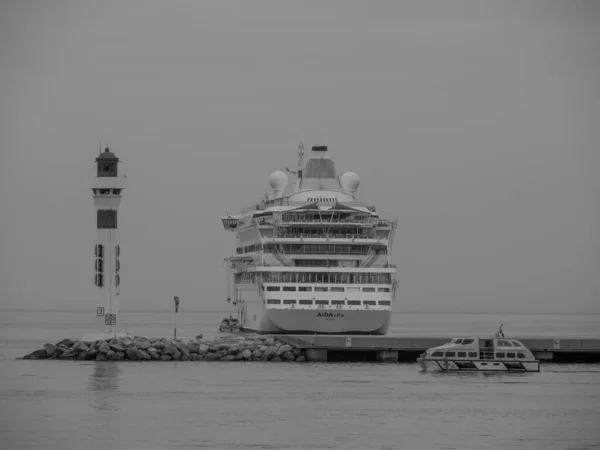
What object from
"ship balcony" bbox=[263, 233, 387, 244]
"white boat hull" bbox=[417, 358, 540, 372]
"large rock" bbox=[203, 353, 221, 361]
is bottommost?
"white boat hull" bbox=[417, 358, 540, 372]

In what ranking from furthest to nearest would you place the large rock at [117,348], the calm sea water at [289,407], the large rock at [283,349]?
the large rock at [283,349]
the large rock at [117,348]
the calm sea water at [289,407]

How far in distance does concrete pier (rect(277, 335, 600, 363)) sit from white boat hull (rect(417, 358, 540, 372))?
5333 millimetres

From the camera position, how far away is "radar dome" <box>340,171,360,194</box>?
103312 millimetres

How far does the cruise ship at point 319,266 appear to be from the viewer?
86.1 m

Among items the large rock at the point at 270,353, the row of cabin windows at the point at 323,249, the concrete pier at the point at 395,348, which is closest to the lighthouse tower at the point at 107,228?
the large rock at the point at 270,353

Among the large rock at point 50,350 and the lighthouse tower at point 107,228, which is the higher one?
the lighthouse tower at point 107,228

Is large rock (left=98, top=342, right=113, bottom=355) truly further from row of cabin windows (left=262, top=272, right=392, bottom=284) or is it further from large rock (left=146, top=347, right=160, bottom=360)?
row of cabin windows (left=262, top=272, right=392, bottom=284)

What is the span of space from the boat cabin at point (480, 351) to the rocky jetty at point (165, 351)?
29.4 feet

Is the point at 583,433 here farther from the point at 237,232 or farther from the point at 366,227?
the point at 237,232

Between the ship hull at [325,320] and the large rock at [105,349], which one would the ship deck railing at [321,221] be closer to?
the ship hull at [325,320]

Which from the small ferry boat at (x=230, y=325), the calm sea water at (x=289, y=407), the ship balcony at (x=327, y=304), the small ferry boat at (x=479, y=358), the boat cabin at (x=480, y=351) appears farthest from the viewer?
the small ferry boat at (x=230, y=325)

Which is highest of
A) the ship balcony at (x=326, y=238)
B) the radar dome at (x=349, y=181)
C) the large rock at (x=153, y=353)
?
the radar dome at (x=349, y=181)

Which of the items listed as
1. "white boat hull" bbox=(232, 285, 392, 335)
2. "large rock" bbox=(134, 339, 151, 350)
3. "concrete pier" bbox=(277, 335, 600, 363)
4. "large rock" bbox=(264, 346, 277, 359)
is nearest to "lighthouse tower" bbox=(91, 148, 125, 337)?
"large rock" bbox=(134, 339, 151, 350)

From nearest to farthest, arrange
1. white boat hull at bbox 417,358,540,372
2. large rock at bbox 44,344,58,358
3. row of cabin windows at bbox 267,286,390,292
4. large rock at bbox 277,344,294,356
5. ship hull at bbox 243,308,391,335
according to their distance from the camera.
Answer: white boat hull at bbox 417,358,540,372 < large rock at bbox 277,344,294,356 < large rock at bbox 44,344,58,358 < ship hull at bbox 243,308,391,335 < row of cabin windows at bbox 267,286,390,292
